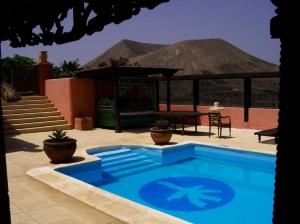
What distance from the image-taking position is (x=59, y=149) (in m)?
8.13

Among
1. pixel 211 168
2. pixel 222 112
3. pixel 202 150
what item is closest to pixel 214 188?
pixel 211 168

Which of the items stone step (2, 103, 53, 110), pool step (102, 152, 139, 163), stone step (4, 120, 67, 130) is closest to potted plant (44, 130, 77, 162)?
pool step (102, 152, 139, 163)

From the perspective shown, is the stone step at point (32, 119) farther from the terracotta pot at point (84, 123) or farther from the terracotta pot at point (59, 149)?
the terracotta pot at point (59, 149)

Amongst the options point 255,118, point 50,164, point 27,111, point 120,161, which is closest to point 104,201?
point 50,164

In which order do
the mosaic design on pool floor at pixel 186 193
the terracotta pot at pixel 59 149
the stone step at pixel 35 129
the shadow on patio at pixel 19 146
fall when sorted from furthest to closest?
the stone step at pixel 35 129, the shadow on patio at pixel 19 146, the terracotta pot at pixel 59 149, the mosaic design on pool floor at pixel 186 193

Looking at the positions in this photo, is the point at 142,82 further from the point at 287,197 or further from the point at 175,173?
the point at 287,197

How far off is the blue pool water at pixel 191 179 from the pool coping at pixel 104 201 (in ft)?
3.33

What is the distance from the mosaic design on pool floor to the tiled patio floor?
2.17 meters

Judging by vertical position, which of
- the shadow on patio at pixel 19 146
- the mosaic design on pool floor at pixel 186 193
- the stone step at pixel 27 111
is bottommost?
the mosaic design on pool floor at pixel 186 193

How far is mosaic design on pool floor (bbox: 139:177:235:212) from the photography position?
6.95 meters

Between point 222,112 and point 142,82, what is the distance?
4.26 metres

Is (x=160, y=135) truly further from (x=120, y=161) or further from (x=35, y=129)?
(x=35, y=129)

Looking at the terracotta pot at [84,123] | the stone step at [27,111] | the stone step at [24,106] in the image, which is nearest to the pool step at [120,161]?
the terracotta pot at [84,123]

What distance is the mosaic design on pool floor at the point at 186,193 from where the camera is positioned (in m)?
6.95
